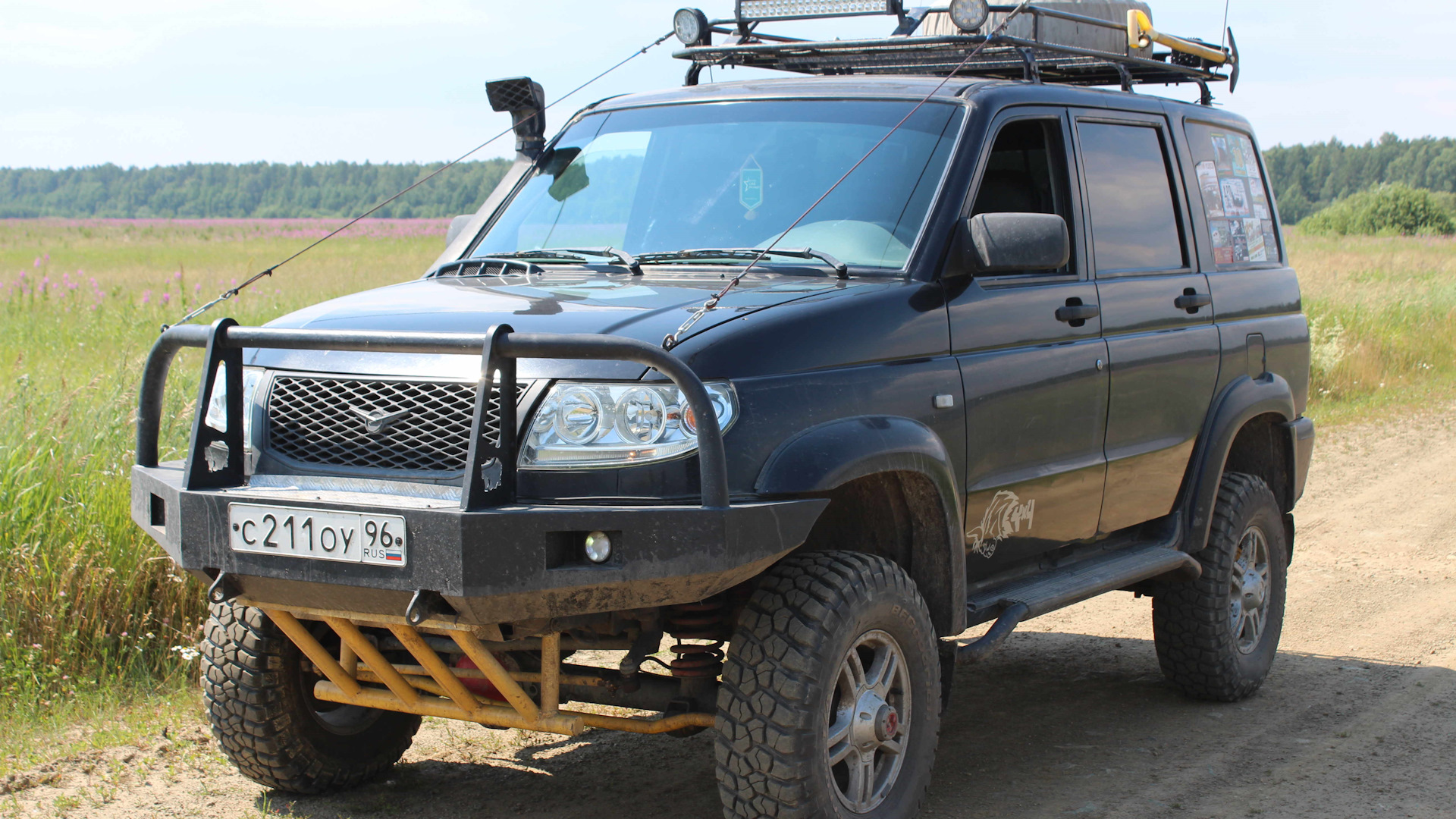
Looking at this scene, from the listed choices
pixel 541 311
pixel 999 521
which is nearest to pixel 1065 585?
pixel 999 521

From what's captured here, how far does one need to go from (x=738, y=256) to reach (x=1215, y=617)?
257 centimetres

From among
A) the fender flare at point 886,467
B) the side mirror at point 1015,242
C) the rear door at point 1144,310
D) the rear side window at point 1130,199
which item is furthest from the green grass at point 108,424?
the rear side window at point 1130,199

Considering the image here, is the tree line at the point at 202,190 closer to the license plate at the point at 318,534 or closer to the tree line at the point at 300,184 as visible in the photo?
the tree line at the point at 300,184

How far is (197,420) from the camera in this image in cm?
328

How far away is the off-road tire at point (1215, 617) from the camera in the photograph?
535cm

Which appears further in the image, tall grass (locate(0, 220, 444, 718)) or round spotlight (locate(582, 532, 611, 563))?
tall grass (locate(0, 220, 444, 718))

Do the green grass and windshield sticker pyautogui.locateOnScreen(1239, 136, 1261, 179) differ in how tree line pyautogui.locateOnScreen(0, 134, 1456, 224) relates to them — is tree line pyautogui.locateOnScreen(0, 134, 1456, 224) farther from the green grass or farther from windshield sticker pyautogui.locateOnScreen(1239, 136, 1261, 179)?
windshield sticker pyautogui.locateOnScreen(1239, 136, 1261, 179)

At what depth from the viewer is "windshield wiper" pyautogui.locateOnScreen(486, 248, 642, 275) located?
412 centimetres

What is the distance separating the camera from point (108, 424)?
21.3ft

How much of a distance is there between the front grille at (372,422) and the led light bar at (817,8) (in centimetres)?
254

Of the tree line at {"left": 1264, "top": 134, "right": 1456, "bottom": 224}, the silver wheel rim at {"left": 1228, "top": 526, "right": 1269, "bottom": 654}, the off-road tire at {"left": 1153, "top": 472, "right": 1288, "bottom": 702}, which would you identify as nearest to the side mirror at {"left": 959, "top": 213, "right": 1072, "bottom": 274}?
the off-road tire at {"left": 1153, "top": 472, "right": 1288, "bottom": 702}

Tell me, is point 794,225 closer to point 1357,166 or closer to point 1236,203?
point 1236,203

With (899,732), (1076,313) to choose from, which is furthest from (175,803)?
(1076,313)

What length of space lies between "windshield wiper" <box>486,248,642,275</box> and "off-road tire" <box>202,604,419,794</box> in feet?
4.42
